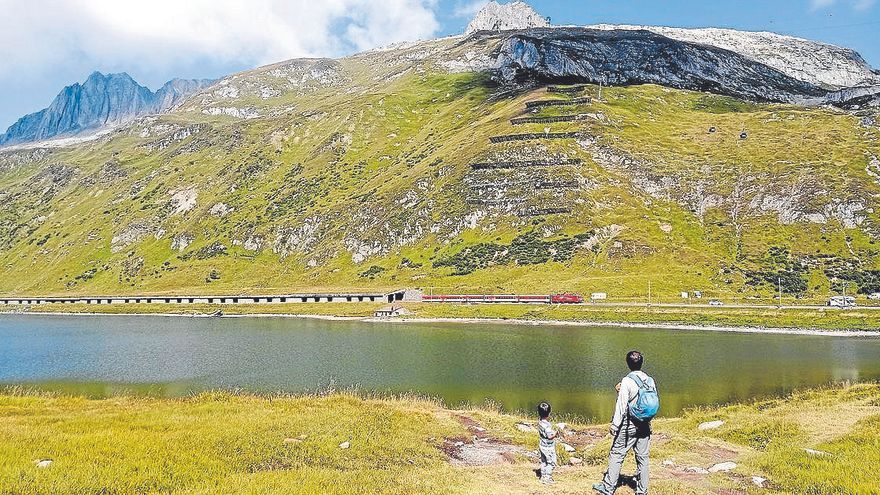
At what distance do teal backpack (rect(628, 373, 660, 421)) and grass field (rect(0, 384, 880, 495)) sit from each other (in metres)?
3.97

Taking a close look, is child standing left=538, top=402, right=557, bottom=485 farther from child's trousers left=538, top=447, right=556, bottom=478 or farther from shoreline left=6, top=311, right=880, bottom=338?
shoreline left=6, top=311, right=880, bottom=338

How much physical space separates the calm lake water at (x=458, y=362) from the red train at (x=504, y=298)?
80.1ft

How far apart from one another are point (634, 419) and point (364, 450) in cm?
1208

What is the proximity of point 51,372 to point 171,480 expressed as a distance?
230 ft

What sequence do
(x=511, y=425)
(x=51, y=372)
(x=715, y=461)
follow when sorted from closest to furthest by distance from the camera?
(x=715, y=461) → (x=511, y=425) → (x=51, y=372)

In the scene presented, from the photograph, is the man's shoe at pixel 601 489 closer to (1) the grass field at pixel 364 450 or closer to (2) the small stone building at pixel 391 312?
(1) the grass field at pixel 364 450

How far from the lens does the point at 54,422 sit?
2469 cm

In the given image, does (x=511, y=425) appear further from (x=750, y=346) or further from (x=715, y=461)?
(x=750, y=346)

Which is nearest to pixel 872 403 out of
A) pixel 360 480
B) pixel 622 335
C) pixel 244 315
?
pixel 360 480

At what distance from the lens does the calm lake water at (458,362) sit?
54.0 meters

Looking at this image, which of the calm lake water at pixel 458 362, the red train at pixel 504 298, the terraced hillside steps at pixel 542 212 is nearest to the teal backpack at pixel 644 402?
the calm lake water at pixel 458 362

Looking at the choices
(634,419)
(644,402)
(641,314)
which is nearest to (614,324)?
(641,314)

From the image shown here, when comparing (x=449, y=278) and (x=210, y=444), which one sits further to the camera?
(x=449, y=278)

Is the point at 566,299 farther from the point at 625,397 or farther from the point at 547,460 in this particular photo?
the point at 625,397
